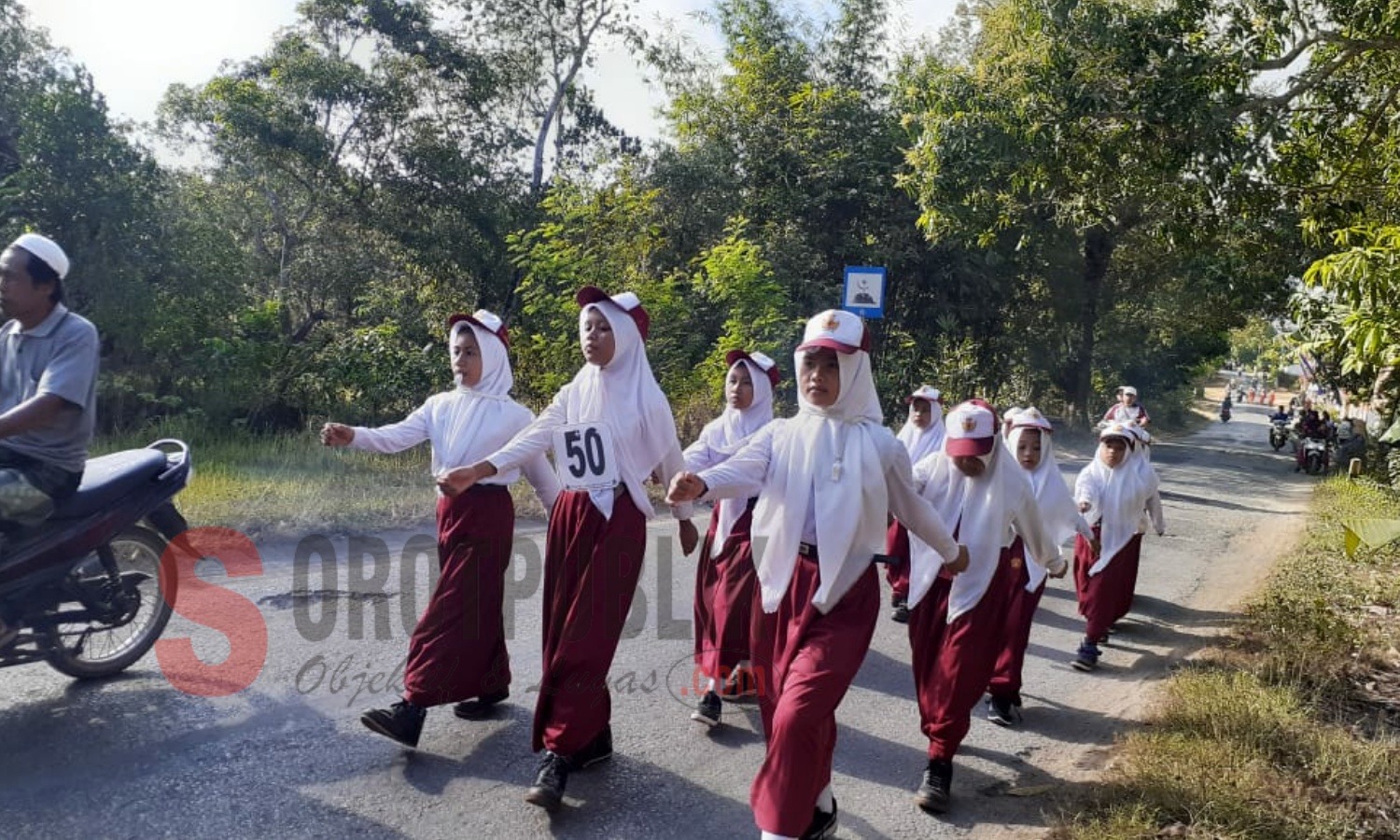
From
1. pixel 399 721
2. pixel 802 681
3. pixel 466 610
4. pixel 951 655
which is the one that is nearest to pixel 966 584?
pixel 951 655

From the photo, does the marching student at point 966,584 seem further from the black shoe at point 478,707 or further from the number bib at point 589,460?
the black shoe at point 478,707

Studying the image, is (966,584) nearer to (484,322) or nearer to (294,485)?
(484,322)

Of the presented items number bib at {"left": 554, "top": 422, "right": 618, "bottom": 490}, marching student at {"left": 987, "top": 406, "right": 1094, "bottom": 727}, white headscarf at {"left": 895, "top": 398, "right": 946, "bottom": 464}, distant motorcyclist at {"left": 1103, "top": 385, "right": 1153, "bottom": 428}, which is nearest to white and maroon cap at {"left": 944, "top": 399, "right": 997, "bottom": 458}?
marching student at {"left": 987, "top": 406, "right": 1094, "bottom": 727}

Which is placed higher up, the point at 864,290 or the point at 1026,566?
the point at 864,290

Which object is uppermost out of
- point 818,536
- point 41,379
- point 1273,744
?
point 41,379

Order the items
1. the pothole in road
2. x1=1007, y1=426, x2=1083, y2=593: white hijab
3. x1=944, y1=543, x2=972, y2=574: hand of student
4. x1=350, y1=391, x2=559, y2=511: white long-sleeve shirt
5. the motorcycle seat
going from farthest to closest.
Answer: the pothole in road → x1=1007, y1=426, x2=1083, y2=593: white hijab → x1=350, y1=391, x2=559, y2=511: white long-sleeve shirt → the motorcycle seat → x1=944, y1=543, x2=972, y2=574: hand of student

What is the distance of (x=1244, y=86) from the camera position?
658 centimetres

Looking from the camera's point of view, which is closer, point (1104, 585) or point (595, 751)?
point (595, 751)

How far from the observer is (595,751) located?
4148mm

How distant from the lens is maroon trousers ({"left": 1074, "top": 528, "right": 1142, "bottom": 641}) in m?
6.54

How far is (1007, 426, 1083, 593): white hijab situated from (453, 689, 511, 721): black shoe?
2.91 m

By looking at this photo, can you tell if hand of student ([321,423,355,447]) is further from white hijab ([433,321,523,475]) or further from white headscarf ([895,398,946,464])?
white headscarf ([895,398,946,464])

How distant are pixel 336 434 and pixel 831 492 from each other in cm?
239

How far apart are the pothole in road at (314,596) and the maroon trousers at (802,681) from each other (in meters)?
3.72
